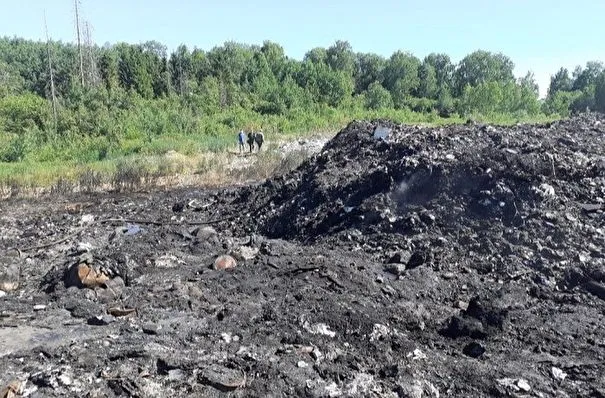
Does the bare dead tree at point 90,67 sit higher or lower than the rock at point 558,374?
higher

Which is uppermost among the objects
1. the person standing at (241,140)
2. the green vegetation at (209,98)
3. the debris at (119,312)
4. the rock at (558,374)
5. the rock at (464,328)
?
the green vegetation at (209,98)

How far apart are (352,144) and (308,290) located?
676 centimetres

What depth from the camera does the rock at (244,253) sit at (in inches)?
287

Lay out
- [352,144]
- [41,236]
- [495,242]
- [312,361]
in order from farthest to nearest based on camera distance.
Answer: [352,144] < [41,236] < [495,242] < [312,361]

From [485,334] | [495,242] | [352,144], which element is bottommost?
[485,334]

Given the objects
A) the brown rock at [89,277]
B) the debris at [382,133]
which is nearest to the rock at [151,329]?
the brown rock at [89,277]

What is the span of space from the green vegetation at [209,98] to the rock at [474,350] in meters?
11.8

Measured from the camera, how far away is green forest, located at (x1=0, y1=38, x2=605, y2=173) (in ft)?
79.3

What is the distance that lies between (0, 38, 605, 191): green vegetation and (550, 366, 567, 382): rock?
12.5 m

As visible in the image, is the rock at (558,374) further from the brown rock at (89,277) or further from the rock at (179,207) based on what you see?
the rock at (179,207)

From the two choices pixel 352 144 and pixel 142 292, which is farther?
pixel 352 144

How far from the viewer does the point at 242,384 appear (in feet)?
14.5

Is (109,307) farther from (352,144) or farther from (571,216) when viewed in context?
(352,144)

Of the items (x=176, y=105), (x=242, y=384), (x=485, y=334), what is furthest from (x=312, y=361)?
(x=176, y=105)
